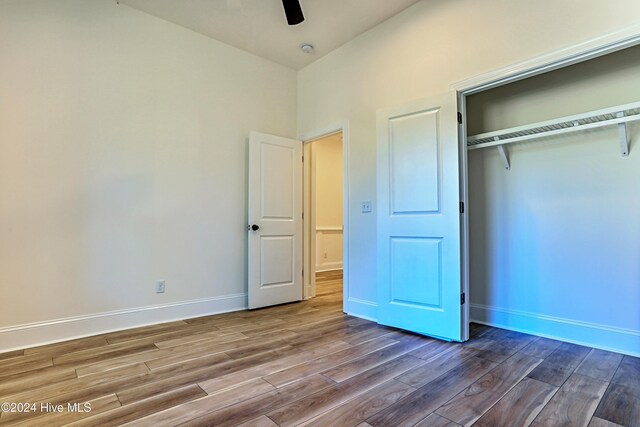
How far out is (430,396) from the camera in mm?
1747

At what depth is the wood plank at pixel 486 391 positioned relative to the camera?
5.19 ft

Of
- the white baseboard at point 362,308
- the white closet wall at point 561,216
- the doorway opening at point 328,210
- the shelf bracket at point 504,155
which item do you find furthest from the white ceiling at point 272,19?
the white baseboard at point 362,308

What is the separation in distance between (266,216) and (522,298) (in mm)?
2620

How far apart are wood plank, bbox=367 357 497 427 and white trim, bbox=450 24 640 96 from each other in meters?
2.01

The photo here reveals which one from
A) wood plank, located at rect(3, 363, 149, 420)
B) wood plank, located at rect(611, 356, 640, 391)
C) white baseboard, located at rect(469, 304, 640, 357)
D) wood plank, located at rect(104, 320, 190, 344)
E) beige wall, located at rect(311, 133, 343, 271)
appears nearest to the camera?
wood plank, located at rect(3, 363, 149, 420)

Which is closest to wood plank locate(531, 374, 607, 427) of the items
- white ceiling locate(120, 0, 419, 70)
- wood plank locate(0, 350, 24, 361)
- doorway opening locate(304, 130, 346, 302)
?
white ceiling locate(120, 0, 419, 70)

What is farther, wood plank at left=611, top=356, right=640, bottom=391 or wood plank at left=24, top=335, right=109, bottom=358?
wood plank at left=24, top=335, right=109, bottom=358

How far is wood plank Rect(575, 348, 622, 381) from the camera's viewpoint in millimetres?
1983

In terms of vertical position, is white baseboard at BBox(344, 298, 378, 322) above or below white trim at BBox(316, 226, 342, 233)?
below

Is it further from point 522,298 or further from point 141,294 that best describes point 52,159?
point 522,298

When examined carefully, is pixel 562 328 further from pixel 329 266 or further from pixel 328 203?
pixel 328 203

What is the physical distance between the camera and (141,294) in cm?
307

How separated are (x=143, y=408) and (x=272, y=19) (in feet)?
10.7

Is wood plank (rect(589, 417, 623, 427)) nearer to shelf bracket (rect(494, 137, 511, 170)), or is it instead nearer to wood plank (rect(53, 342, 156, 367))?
shelf bracket (rect(494, 137, 511, 170))
